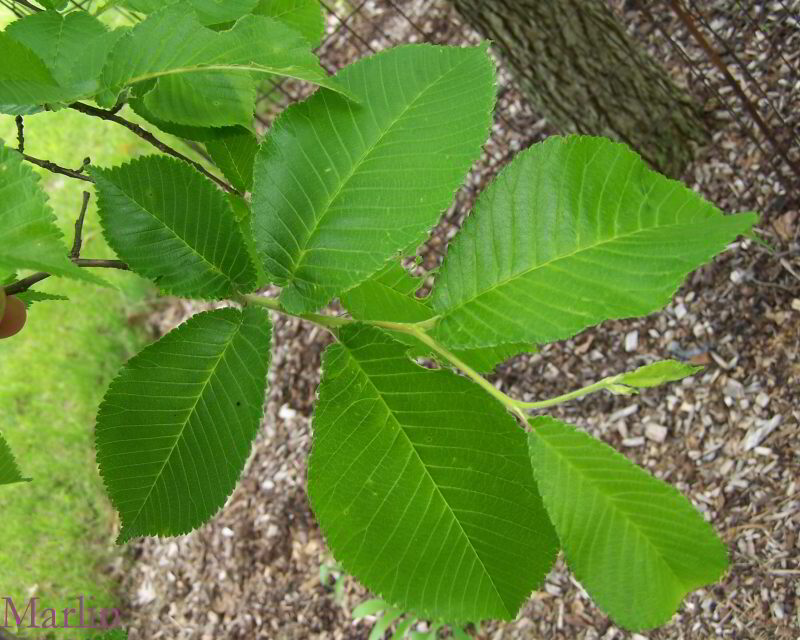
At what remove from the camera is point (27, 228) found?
470 millimetres

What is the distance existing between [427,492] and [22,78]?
47 cm

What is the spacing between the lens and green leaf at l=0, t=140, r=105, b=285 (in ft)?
1.49

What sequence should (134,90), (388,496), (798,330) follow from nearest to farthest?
(388,496) → (134,90) → (798,330)

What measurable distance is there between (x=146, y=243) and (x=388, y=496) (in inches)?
12.1

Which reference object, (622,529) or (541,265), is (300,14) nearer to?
(541,265)

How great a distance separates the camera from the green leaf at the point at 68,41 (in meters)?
0.75

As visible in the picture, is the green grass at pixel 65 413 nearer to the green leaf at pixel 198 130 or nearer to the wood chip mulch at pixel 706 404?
the wood chip mulch at pixel 706 404

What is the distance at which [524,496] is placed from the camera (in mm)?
621

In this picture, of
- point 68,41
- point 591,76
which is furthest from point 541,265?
point 591,76

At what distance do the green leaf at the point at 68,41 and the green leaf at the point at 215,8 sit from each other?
0.04m

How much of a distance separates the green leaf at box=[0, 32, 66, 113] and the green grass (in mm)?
2748

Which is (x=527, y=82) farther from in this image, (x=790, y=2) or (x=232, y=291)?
(x=232, y=291)

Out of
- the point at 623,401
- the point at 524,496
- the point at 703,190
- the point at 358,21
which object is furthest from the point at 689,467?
the point at 358,21

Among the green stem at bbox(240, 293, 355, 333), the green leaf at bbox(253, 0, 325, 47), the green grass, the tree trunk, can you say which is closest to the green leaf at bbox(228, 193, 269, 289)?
the green stem at bbox(240, 293, 355, 333)
